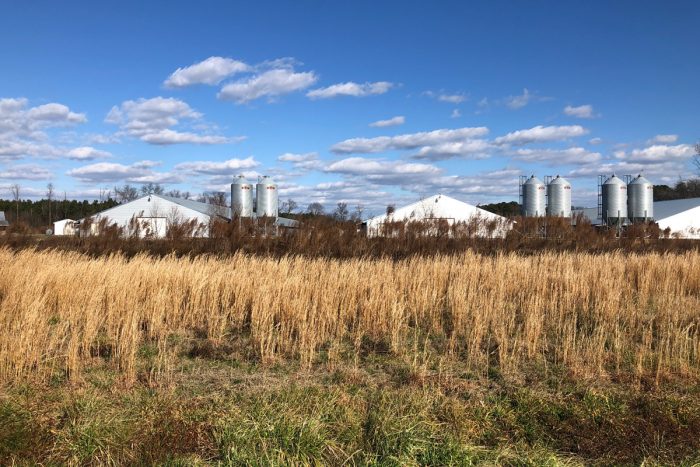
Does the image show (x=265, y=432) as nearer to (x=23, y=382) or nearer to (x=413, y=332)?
(x=23, y=382)

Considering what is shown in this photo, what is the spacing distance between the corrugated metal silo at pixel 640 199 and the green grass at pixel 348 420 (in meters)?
41.1

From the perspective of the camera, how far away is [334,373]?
19.6 feet

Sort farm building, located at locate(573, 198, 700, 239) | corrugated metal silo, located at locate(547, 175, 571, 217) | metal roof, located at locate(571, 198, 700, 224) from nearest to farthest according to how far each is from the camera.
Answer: corrugated metal silo, located at locate(547, 175, 571, 217)
farm building, located at locate(573, 198, 700, 239)
metal roof, located at locate(571, 198, 700, 224)

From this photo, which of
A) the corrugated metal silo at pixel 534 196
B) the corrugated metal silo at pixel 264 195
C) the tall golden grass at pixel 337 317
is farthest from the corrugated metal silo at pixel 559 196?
the tall golden grass at pixel 337 317

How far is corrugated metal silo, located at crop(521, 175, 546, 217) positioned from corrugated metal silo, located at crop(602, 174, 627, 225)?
4551 millimetres

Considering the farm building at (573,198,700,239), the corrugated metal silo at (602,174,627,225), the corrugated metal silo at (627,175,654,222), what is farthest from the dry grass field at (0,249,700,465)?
the farm building at (573,198,700,239)

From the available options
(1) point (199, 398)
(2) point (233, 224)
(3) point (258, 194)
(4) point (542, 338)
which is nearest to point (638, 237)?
(2) point (233, 224)

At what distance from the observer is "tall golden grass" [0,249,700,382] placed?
20.8ft

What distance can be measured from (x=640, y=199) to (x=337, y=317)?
41.0m

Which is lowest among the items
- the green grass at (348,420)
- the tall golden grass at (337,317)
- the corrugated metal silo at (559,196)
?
the green grass at (348,420)

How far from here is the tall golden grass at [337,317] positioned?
634 cm

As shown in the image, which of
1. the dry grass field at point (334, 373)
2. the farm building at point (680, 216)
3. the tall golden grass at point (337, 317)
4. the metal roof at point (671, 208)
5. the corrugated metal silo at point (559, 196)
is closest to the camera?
the dry grass field at point (334, 373)

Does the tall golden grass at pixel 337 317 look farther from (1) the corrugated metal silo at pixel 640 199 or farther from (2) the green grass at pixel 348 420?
(1) the corrugated metal silo at pixel 640 199

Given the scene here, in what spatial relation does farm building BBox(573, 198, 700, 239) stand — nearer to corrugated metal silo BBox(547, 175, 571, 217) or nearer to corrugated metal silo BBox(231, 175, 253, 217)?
corrugated metal silo BBox(547, 175, 571, 217)
